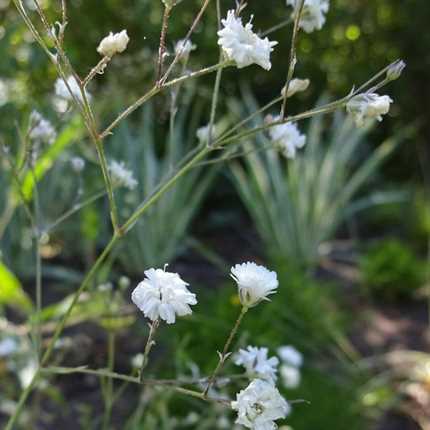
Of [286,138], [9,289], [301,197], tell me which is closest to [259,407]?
[286,138]

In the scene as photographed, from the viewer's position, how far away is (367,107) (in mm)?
821

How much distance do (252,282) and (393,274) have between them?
2.49 m

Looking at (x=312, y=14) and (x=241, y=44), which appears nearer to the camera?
(x=241, y=44)

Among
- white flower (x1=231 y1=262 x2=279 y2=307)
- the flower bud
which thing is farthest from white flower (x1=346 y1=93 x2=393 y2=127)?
white flower (x1=231 y1=262 x2=279 y2=307)

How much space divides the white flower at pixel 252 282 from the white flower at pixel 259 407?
0.29ft

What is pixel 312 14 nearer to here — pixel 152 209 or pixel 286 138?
pixel 286 138

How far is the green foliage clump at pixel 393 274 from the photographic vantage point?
3.12 m

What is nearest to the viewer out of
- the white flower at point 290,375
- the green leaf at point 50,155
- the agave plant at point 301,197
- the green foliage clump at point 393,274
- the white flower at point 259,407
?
the white flower at point 259,407

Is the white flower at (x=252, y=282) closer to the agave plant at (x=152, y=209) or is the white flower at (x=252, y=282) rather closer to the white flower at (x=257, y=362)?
the white flower at (x=257, y=362)

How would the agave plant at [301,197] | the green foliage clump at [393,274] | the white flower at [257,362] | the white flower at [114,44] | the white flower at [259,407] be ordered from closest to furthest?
1. the white flower at [259,407]
2. the white flower at [114,44]
3. the white flower at [257,362]
4. the green foliage clump at [393,274]
5. the agave plant at [301,197]

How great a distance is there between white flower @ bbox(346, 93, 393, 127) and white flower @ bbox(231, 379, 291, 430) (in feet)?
1.10

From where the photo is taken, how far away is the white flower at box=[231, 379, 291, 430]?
2.28ft

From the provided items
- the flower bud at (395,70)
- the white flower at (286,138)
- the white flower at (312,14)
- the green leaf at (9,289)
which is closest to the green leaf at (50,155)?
the green leaf at (9,289)

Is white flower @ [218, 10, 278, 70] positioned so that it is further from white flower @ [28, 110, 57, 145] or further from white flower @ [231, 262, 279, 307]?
white flower @ [28, 110, 57, 145]
